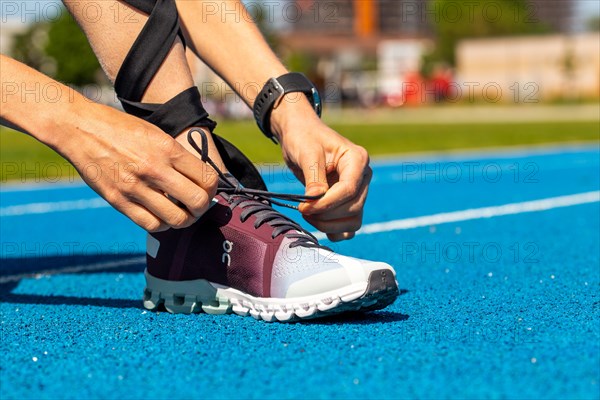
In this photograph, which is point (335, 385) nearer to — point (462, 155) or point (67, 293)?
point (67, 293)

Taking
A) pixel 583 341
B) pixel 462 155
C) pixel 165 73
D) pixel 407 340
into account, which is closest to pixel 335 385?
pixel 407 340

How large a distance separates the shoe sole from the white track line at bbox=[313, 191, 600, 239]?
173cm

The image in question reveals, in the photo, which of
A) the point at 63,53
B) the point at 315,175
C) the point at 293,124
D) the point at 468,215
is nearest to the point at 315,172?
the point at 315,175

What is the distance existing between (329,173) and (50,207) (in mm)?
3660

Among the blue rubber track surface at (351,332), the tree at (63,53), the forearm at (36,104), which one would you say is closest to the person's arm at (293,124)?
the blue rubber track surface at (351,332)

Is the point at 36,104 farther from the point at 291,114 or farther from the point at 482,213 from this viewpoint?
the point at 482,213

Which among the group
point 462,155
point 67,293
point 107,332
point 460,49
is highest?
point 107,332

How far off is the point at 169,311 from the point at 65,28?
179 ft

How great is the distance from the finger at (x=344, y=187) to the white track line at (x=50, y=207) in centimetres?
342

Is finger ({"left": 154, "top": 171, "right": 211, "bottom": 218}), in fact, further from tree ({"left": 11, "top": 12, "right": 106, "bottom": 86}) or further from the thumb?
tree ({"left": 11, "top": 12, "right": 106, "bottom": 86})

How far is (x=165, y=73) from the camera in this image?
7.06 ft

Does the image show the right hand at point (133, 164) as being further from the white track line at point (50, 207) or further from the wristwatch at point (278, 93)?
the white track line at point (50, 207)

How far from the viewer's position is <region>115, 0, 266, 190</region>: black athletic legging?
2.10m

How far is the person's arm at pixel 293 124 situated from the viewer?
1.95 m
